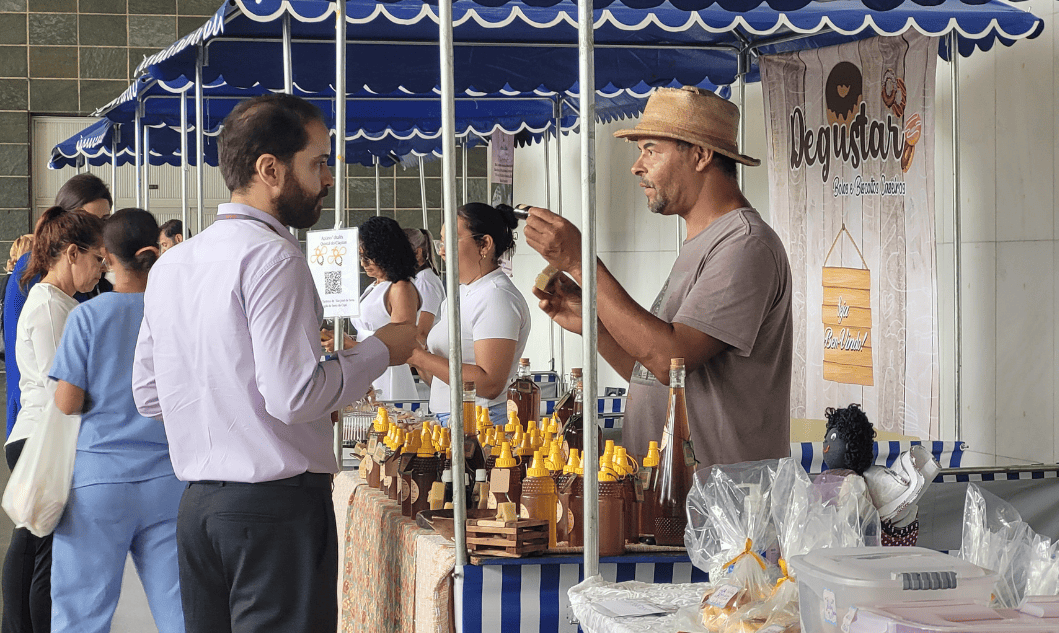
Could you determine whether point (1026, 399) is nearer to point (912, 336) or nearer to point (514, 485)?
point (912, 336)

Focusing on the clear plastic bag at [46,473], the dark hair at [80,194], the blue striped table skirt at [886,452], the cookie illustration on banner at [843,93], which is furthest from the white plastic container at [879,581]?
the dark hair at [80,194]

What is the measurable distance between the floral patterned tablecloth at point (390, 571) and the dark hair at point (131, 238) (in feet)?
3.03

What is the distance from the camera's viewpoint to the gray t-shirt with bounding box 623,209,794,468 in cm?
221

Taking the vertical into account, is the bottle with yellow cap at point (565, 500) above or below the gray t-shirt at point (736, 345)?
below

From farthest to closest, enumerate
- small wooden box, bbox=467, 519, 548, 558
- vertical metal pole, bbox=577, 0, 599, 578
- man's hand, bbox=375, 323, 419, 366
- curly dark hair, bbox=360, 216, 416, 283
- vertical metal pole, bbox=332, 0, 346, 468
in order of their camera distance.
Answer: curly dark hair, bbox=360, 216, 416, 283 → vertical metal pole, bbox=332, 0, 346, 468 → man's hand, bbox=375, 323, 419, 366 → small wooden box, bbox=467, 519, 548, 558 → vertical metal pole, bbox=577, 0, 599, 578

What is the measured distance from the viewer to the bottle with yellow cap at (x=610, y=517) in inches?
77.7

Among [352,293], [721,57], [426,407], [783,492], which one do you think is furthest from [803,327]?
[783,492]

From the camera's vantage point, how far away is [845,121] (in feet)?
14.5

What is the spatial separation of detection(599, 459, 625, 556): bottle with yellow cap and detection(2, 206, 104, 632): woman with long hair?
2001 millimetres

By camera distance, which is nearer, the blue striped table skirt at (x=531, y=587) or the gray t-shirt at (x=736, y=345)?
the blue striped table skirt at (x=531, y=587)

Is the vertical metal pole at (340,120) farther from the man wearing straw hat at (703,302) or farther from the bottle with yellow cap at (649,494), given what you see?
the bottle with yellow cap at (649,494)

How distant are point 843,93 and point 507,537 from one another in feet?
10.0

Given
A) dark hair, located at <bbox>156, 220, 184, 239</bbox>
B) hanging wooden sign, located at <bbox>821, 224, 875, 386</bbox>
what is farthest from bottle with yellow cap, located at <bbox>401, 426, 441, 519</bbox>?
dark hair, located at <bbox>156, 220, 184, 239</bbox>

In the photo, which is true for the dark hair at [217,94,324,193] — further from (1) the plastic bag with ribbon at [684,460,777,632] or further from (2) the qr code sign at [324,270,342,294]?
(1) the plastic bag with ribbon at [684,460,777,632]
